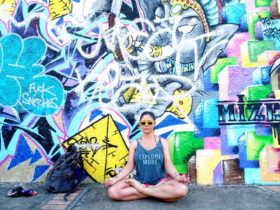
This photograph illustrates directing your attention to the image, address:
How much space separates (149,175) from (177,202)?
1.59 feet

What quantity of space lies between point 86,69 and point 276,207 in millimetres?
3141

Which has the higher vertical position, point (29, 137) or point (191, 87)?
point (191, 87)

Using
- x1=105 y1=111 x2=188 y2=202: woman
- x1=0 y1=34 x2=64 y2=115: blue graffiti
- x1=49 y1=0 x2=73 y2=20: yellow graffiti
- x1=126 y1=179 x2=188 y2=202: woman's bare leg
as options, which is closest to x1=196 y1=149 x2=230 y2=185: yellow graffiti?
x1=105 y1=111 x2=188 y2=202: woman

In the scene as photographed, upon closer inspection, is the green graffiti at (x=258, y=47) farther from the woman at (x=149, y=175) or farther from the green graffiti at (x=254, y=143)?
the woman at (x=149, y=175)

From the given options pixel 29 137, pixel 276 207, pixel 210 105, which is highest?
pixel 210 105

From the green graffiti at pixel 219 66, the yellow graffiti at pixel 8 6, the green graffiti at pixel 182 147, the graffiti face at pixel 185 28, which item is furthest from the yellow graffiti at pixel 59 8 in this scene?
the green graffiti at pixel 182 147

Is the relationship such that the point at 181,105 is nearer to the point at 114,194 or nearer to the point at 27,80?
the point at 114,194

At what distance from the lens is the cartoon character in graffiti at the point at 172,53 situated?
516 cm

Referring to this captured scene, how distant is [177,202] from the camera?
431 centimetres

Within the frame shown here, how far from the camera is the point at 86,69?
207 inches

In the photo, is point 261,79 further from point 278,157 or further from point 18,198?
point 18,198

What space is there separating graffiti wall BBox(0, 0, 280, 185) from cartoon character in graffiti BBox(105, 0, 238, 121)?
0.01m

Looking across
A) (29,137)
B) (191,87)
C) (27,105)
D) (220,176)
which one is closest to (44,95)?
(27,105)

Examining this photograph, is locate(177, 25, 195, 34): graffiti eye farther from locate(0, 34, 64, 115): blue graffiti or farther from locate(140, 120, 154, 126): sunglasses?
locate(0, 34, 64, 115): blue graffiti
